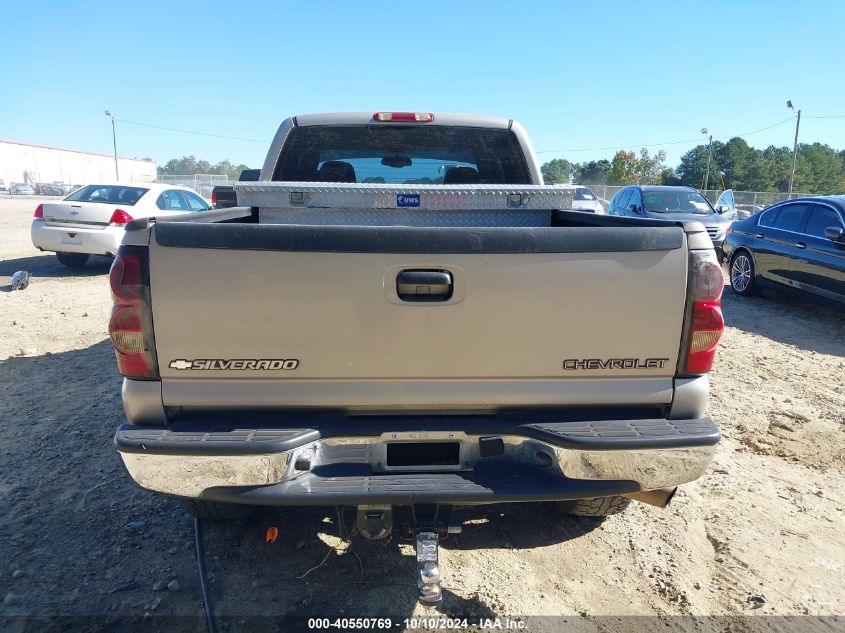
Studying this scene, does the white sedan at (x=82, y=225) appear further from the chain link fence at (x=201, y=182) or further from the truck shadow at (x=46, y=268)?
the chain link fence at (x=201, y=182)

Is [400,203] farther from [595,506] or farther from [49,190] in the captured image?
[49,190]

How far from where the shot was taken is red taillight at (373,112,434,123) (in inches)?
161

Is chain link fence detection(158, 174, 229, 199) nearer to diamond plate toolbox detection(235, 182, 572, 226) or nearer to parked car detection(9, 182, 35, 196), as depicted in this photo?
parked car detection(9, 182, 35, 196)

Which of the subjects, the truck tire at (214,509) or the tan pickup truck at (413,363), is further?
the truck tire at (214,509)

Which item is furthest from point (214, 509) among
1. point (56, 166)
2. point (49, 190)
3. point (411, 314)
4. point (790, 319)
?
point (56, 166)

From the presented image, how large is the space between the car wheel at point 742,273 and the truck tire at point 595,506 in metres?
7.86

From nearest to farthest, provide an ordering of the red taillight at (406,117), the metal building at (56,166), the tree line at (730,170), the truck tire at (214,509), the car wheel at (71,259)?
the truck tire at (214,509) < the red taillight at (406,117) < the car wheel at (71,259) < the tree line at (730,170) < the metal building at (56,166)

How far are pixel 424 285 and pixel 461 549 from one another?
1567 millimetres

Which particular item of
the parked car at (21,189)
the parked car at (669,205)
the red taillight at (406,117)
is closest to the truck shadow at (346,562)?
the red taillight at (406,117)

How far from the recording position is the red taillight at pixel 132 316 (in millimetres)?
2172

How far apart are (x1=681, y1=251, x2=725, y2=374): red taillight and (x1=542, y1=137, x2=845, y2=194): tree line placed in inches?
2727

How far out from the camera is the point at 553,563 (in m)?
2.94

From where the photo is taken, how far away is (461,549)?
3.03 metres

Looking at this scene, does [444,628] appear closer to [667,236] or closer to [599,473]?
[599,473]
